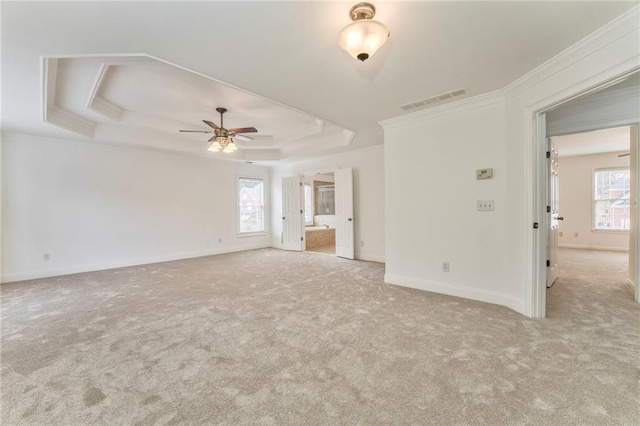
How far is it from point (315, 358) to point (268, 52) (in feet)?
8.13

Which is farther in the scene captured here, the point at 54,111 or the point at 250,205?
the point at 250,205

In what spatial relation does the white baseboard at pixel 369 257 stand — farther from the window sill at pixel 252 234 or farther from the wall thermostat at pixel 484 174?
the window sill at pixel 252 234

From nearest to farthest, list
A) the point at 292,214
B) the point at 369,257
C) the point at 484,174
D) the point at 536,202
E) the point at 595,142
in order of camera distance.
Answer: the point at 536,202 → the point at 484,174 → the point at 595,142 → the point at 369,257 → the point at 292,214

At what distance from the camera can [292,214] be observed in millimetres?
7289

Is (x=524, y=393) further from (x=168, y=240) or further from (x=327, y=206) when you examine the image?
(x=327, y=206)

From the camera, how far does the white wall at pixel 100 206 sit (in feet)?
14.6

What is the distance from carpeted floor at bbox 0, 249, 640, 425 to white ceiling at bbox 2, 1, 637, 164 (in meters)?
2.43

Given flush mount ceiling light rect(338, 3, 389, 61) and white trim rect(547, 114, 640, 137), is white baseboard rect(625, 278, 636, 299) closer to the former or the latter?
white trim rect(547, 114, 640, 137)

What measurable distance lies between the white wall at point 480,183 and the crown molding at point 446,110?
0.04ft

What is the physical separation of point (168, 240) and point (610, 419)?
6.72m

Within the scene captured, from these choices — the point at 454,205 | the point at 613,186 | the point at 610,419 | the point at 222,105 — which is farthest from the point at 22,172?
the point at 613,186

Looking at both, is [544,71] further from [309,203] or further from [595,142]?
[309,203]

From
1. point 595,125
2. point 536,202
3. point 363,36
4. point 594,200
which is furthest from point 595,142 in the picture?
point 363,36

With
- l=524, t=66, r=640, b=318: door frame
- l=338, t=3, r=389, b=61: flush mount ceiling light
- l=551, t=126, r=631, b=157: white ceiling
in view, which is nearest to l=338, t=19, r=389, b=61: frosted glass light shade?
l=338, t=3, r=389, b=61: flush mount ceiling light
